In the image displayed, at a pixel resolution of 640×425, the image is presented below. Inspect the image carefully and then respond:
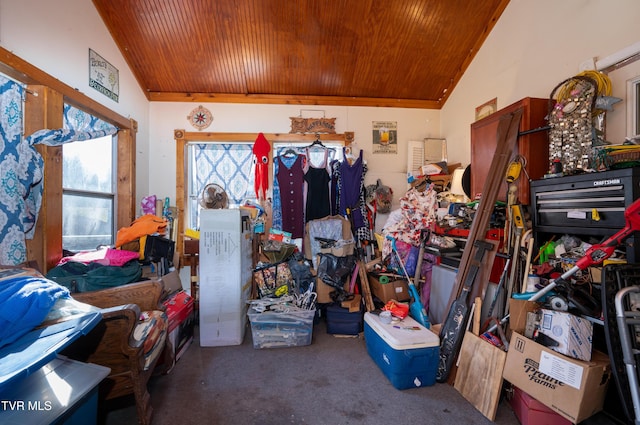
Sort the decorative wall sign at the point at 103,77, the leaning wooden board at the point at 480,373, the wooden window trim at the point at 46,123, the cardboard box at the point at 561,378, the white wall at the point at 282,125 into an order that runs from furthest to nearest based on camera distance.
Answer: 1. the white wall at the point at 282,125
2. the decorative wall sign at the point at 103,77
3. the wooden window trim at the point at 46,123
4. the leaning wooden board at the point at 480,373
5. the cardboard box at the point at 561,378

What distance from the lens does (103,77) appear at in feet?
9.33

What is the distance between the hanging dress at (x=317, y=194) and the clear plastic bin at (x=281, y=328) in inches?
53.5

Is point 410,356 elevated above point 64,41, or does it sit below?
below

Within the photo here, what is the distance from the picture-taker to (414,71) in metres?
3.59

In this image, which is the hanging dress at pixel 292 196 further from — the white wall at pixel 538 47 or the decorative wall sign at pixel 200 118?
the white wall at pixel 538 47

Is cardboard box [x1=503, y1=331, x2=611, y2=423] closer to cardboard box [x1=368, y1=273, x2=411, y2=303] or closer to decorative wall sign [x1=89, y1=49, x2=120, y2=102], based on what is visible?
cardboard box [x1=368, y1=273, x2=411, y2=303]

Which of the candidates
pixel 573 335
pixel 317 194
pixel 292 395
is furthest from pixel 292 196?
pixel 573 335

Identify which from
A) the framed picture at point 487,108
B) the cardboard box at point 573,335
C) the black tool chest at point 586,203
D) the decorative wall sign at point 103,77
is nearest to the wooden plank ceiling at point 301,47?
the decorative wall sign at point 103,77

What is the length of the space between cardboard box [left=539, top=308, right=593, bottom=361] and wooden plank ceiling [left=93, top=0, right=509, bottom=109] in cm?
305

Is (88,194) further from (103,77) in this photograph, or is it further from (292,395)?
(292,395)

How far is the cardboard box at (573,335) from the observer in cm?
147

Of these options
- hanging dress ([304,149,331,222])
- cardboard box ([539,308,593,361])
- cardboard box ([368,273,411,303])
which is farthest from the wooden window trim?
cardboard box ([539,308,593,361])

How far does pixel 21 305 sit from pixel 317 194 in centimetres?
283

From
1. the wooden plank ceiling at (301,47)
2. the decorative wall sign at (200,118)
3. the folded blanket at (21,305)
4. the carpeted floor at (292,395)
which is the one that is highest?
the wooden plank ceiling at (301,47)
